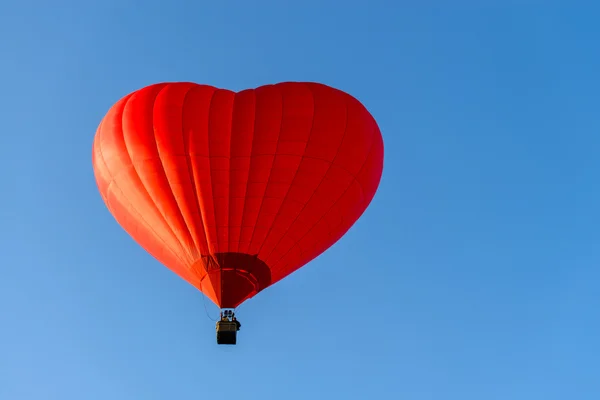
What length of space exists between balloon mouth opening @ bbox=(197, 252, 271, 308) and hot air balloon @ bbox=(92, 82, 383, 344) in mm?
17

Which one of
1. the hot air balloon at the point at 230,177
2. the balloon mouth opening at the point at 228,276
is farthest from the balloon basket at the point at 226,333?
the balloon mouth opening at the point at 228,276

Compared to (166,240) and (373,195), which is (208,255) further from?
(373,195)

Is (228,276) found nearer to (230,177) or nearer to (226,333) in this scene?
(226,333)

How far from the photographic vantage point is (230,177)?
19328 mm

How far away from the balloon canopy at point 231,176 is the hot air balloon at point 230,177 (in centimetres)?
2

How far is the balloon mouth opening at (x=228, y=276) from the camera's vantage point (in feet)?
62.4

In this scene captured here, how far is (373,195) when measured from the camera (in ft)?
69.6

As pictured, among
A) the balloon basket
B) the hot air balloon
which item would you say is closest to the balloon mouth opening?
the hot air balloon

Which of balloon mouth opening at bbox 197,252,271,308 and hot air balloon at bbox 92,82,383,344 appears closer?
balloon mouth opening at bbox 197,252,271,308

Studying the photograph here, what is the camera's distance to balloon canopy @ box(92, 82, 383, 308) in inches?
754

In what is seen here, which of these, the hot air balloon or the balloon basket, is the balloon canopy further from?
the balloon basket

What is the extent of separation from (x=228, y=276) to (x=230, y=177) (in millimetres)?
1745

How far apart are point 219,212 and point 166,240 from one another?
3.67ft

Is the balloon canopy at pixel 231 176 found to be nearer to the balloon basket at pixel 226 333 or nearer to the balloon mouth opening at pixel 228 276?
the balloon mouth opening at pixel 228 276
